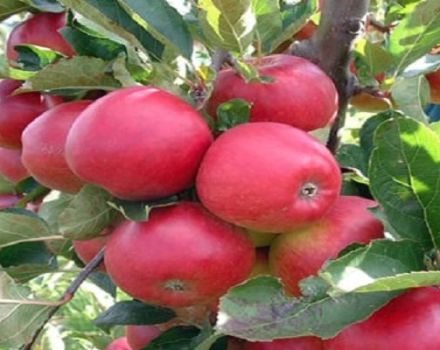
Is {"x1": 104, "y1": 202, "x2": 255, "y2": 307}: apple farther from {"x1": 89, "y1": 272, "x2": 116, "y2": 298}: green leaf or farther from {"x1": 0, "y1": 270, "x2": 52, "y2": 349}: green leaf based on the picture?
{"x1": 89, "y1": 272, "x2": 116, "y2": 298}: green leaf

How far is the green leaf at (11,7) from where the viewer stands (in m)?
0.99

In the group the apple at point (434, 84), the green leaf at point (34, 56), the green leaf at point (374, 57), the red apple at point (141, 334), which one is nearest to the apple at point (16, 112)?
the green leaf at point (34, 56)

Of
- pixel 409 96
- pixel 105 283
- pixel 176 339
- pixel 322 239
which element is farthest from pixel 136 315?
pixel 409 96

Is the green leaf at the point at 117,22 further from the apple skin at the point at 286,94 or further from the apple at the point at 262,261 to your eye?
the apple at the point at 262,261

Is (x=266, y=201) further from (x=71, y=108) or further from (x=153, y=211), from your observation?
(x=71, y=108)

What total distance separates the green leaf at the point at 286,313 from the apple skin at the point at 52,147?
0.22 metres

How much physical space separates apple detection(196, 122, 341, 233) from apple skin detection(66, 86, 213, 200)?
23 millimetres

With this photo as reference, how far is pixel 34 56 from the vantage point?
2.90 ft

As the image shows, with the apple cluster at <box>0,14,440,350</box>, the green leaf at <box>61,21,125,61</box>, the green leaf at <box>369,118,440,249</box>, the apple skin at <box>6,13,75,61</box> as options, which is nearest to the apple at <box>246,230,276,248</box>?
the apple cluster at <box>0,14,440,350</box>

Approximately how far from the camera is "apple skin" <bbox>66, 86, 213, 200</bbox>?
2.23 feet

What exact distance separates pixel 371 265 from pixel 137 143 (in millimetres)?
209

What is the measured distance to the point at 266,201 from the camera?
0.67 meters

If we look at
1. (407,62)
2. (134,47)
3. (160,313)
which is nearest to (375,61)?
(407,62)

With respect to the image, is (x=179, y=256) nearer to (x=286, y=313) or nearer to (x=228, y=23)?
(x=286, y=313)
